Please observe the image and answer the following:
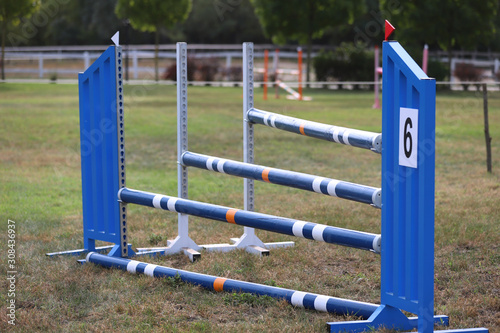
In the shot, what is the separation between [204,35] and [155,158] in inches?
1483

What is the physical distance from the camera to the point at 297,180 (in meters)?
3.84

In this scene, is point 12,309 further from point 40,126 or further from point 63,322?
point 40,126

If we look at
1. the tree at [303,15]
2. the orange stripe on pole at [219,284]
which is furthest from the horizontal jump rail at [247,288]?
the tree at [303,15]

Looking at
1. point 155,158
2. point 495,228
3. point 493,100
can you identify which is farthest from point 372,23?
point 495,228

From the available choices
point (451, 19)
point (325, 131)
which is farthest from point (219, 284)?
point (451, 19)

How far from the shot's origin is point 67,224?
232 inches

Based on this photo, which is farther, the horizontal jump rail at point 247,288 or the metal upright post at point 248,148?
the metal upright post at point 248,148

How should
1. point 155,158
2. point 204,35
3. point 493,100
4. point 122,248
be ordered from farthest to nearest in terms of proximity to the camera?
point 204,35 → point 493,100 → point 155,158 → point 122,248

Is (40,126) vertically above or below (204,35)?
below

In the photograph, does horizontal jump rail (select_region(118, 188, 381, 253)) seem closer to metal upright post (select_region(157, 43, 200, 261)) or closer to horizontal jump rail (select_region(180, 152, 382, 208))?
horizontal jump rail (select_region(180, 152, 382, 208))

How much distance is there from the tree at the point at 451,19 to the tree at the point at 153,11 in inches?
312

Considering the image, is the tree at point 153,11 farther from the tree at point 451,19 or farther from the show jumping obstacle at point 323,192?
the show jumping obstacle at point 323,192

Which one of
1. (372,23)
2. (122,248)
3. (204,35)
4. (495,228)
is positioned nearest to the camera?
(122,248)

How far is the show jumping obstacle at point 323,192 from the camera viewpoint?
9.85ft
